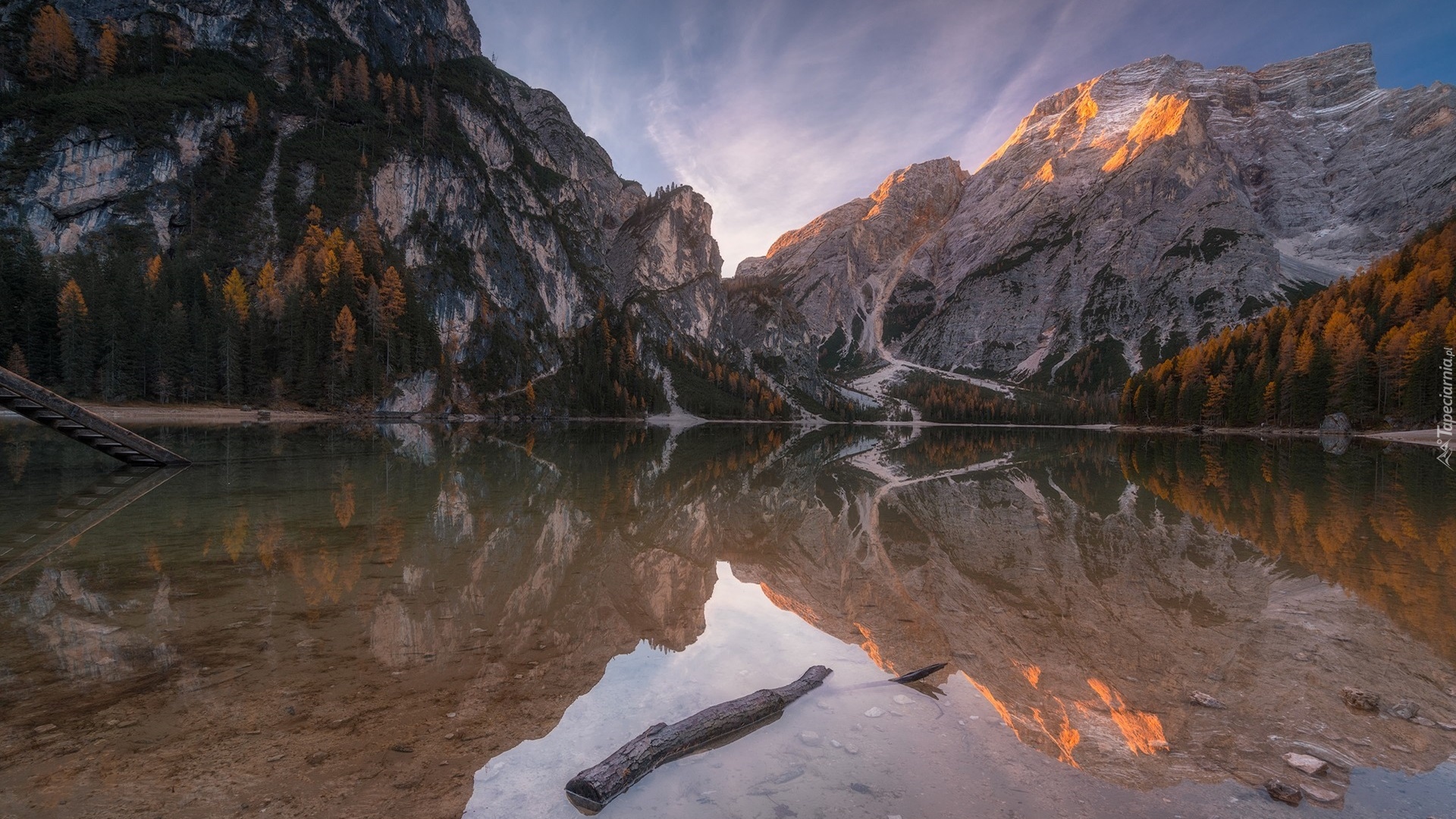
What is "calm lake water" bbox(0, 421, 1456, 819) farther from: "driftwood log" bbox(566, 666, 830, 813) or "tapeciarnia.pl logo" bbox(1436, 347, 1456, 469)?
"tapeciarnia.pl logo" bbox(1436, 347, 1456, 469)

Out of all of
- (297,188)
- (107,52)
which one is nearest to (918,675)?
(297,188)

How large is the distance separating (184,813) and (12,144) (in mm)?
152668

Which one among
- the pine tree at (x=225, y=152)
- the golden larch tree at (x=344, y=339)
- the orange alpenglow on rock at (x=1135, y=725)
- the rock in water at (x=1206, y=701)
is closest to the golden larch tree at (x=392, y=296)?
the golden larch tree at (x=344, y=339)

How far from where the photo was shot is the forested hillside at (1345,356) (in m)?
79.8

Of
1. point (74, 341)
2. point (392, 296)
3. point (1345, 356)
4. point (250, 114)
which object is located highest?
point (250, 114)

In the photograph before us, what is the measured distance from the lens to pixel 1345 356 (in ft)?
284

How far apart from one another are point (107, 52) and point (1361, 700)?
189 m

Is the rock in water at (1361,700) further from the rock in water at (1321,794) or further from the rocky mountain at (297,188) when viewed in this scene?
the rocky mountain at (297,188)

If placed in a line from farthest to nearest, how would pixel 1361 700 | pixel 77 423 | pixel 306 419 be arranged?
pixel 306 419 < pixel 77 423 < pixel 1361 700

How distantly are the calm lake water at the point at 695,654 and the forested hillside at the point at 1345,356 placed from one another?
93.7m

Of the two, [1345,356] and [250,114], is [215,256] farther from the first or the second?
[1345,356]

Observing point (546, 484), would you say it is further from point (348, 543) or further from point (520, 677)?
point (520, 677)

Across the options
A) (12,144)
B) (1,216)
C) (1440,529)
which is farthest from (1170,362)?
(12,144)

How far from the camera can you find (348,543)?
13938mm
